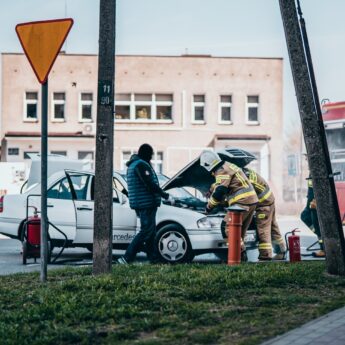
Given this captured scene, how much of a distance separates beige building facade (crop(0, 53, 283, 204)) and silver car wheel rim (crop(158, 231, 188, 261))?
33438 mm

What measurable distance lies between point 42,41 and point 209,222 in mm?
5446

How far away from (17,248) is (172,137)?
2994 centimetres

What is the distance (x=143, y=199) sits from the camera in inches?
535

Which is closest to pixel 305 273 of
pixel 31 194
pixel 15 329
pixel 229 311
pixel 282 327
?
pixel 229 311

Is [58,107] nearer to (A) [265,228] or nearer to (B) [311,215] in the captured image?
(B) [311,215]

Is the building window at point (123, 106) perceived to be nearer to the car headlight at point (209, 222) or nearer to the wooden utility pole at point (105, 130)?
the car headlight at point (209, 222)

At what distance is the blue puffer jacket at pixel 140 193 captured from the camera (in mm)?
13578

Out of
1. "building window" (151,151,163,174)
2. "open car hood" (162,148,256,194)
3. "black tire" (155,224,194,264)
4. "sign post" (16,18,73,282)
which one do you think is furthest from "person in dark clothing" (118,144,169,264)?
"building window" (151,151,163,174)

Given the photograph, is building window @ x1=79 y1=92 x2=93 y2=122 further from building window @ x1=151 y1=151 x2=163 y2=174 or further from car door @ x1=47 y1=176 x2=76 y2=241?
car door @ x1=47 y1=176 x2=76 y2=241

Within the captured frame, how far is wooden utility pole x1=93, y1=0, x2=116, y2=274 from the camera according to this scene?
10422 mm

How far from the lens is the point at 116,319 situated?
768 centimetres

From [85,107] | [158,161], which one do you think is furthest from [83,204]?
[85,107]

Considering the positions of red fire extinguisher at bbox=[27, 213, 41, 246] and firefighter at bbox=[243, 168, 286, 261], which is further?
red fire extinguisher at bbox=[27, 213, 41, 246]

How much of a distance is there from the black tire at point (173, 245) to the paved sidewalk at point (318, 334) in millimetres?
6697
